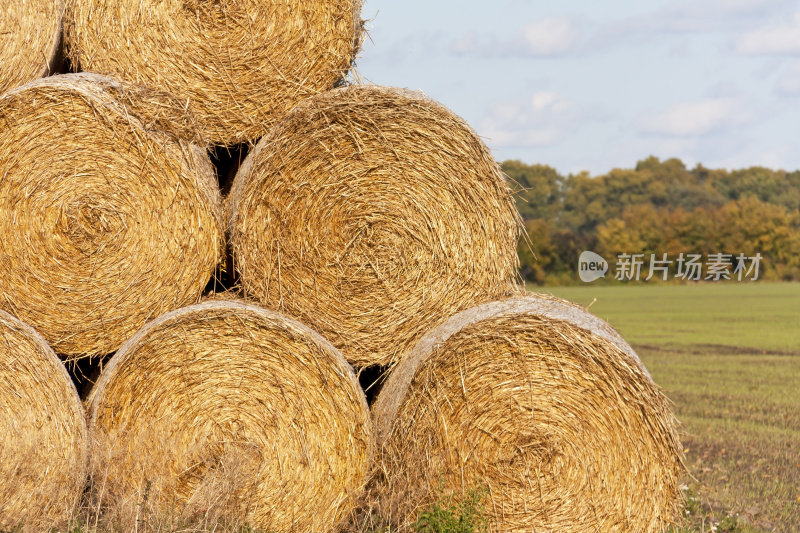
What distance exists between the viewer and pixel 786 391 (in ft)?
35.5

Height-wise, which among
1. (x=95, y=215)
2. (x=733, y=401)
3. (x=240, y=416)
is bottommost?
(x=733, y=401)

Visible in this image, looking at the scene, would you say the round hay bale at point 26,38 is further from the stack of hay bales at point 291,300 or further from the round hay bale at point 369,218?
the round hay bale at point 369,218

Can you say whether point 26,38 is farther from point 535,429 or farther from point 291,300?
point 535,429

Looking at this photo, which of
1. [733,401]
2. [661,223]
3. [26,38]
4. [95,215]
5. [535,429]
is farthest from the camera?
[661,223]

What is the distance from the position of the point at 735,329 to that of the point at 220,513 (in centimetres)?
1733

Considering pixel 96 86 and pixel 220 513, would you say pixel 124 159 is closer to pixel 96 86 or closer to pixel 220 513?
pixel 96 86

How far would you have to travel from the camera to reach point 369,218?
17.0 ft

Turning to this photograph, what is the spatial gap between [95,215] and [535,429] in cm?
267

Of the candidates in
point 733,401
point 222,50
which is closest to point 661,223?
point 733,401

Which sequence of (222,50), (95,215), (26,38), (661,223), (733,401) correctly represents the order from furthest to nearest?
(661,223) < (733,401) < (26,38) < (222,50) < (95,215)

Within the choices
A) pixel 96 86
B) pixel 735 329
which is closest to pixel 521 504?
pixel 96 86

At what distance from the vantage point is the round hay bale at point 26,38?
560cm

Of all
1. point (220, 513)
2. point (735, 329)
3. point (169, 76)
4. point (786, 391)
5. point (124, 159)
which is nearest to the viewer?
point (220, 513)

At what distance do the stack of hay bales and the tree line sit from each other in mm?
17803
